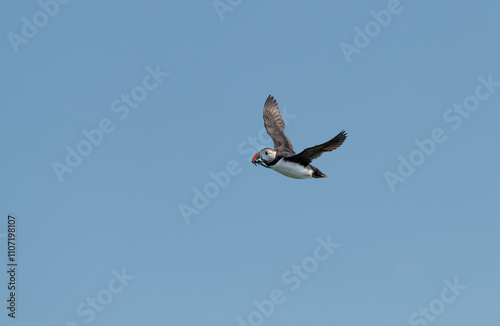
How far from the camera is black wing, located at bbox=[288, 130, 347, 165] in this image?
80.9ft

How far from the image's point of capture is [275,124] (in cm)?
3122

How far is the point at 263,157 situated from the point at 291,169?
1225mm

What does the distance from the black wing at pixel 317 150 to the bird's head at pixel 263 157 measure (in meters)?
0.89

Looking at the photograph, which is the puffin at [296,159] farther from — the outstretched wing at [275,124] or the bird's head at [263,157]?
the outstretched wing at [275,124]

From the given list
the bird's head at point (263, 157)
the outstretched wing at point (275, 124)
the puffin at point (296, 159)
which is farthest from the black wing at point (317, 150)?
the outstretched wing at point (275, 124)

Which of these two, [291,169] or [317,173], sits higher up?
[291,169]

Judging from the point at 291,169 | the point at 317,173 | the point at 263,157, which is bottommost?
the point at 317,173

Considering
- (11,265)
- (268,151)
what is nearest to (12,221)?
(11,265)

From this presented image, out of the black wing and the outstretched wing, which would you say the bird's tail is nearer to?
the black wing

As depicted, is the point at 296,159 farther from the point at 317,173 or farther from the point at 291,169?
the point at 317,173

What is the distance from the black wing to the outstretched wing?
9.35 feet

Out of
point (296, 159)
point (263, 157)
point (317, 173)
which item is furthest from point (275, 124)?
point (263, 157)

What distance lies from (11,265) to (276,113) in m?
11.8

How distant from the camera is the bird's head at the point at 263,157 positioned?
81.6 ft
